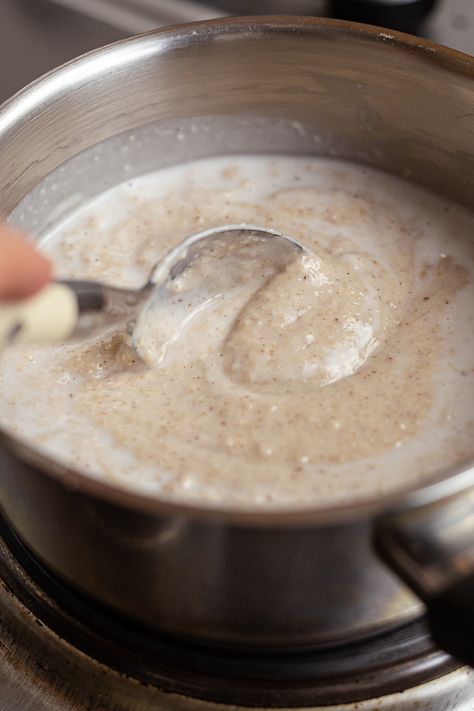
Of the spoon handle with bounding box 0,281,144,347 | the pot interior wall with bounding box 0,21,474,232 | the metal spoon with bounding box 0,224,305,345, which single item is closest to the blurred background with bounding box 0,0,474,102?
the pot interior wall with bounding box 0,21,474,232

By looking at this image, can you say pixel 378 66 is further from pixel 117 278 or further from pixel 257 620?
pixel 257 620

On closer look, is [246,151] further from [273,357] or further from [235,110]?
[273,357]

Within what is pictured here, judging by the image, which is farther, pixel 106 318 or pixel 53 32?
pixel 53 32

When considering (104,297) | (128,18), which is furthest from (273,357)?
(128,18)

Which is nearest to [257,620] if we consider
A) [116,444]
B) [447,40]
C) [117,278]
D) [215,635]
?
[215,635]

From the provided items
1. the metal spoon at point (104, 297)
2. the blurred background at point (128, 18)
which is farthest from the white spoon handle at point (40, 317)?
the blurred background at point (128, 18)

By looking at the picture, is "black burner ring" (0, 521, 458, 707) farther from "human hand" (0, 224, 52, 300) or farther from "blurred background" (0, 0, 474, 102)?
"blurred background" (0, 0, 474, 102)

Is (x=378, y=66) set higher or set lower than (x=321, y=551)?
higher
